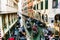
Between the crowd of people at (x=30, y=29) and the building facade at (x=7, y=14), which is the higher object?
the building facade at (x=7, y=14)

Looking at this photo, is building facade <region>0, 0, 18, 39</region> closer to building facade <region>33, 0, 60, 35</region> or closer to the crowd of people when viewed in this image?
the crowd of people

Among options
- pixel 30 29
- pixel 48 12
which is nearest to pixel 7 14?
pixel 30 29

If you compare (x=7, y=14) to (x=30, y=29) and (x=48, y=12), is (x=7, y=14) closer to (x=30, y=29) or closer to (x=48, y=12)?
(x=30, y=29)

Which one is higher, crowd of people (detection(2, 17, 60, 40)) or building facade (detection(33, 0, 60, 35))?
building facade (detection(33, 0, 60, 35))

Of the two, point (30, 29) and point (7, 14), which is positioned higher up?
point (7, 14)

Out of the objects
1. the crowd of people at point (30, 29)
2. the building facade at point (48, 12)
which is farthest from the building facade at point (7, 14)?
the building facade at point (48, 12)

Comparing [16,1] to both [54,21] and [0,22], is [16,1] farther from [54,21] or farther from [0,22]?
[54,21]

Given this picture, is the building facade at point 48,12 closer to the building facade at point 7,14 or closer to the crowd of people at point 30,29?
the crowd of people at point 30,29

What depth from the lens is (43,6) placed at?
55.0 inches

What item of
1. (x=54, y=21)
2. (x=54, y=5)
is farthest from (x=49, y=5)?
(x=54, y=21)

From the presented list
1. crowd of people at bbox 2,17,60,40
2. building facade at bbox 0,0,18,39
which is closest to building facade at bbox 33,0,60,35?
crowd of people at bbox 2,17,60,40

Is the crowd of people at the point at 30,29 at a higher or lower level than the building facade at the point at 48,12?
lower

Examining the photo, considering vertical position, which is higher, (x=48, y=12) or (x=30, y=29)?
(x=48, y=12)

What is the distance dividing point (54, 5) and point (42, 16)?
0.14 m
